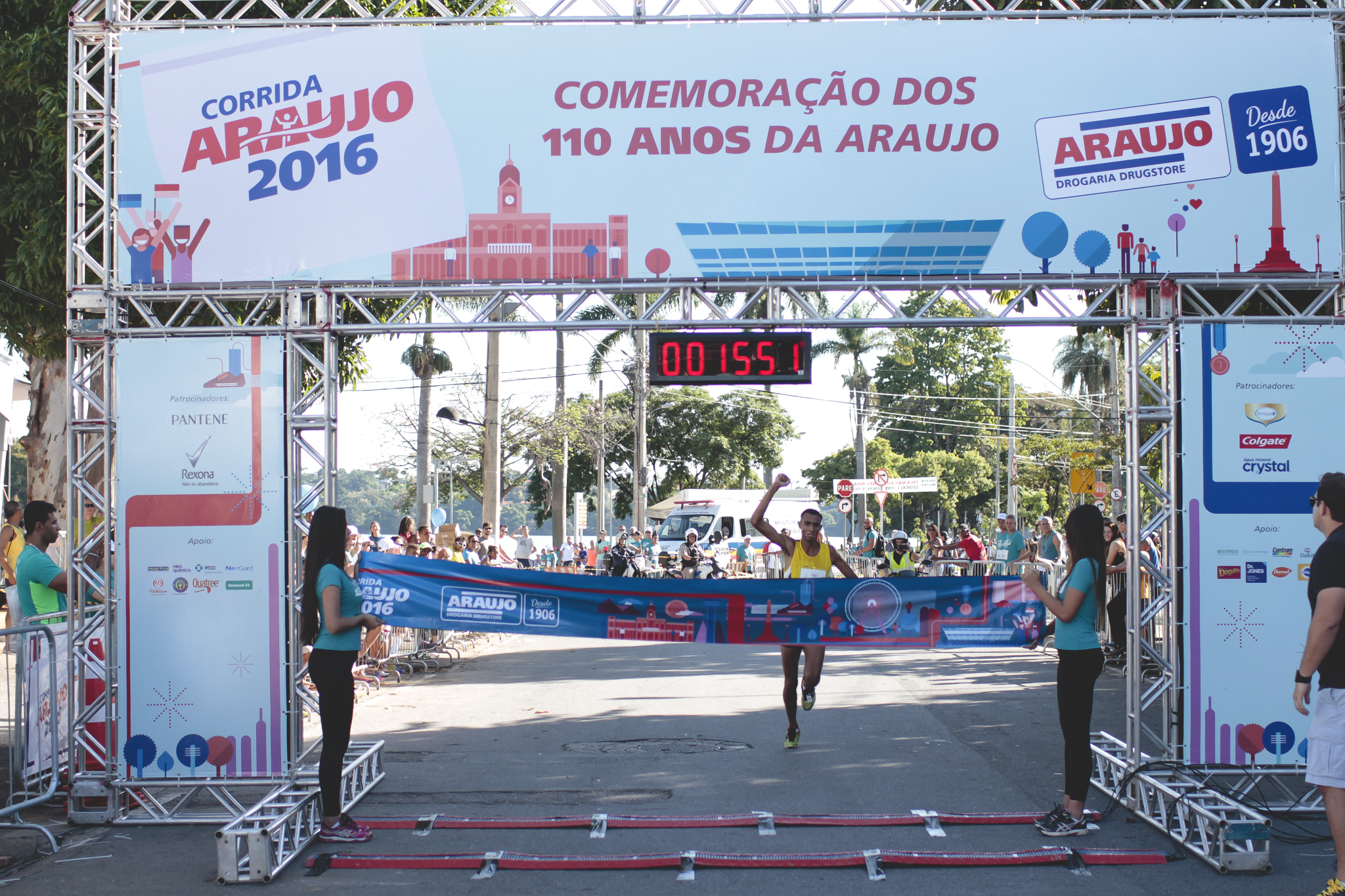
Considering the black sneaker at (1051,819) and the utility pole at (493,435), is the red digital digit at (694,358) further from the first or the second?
the utility pole at (493,435)

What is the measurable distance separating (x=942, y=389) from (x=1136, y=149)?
6843cm

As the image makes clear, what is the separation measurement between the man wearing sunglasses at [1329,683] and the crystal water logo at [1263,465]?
7.38 feet

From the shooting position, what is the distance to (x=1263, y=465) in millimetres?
7594

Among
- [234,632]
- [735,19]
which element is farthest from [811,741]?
[735,19]

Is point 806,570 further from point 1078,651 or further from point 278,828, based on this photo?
point 278,828

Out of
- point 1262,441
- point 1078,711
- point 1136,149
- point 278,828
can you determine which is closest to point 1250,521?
point 1262,441

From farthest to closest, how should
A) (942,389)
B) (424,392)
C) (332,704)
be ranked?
(942,389) < (424,392) < (332,704)

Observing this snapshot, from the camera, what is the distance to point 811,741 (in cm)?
974

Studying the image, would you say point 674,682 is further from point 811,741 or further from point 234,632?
point 234,632

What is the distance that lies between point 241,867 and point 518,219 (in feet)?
15.4

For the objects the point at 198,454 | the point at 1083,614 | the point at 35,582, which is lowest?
the point at 1083,614

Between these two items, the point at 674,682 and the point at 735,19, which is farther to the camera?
the point at 674,682

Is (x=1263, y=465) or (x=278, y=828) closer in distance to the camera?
(x=278, y=828)

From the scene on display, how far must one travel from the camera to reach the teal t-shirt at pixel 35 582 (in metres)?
8.05
